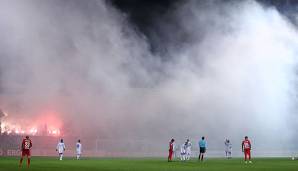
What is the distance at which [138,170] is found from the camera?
28266 mm

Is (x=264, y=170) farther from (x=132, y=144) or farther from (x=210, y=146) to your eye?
(x=210, y=146)

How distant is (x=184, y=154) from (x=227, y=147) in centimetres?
953

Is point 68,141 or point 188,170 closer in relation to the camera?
point 188,170

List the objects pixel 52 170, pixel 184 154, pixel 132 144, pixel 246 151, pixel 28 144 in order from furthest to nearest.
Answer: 1. pixel 132 144
2. pixel 184 154
3. pixel 246 151
4. pixel 28 144
5. pixel 52 170

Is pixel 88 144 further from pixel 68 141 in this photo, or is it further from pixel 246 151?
pixel 246 151

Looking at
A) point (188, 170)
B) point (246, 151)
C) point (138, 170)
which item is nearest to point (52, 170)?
point (138, 170)

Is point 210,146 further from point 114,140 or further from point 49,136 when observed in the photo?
point 49,136

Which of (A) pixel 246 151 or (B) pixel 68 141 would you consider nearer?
(A) pixel 246 151

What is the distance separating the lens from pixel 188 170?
2886 centimetres

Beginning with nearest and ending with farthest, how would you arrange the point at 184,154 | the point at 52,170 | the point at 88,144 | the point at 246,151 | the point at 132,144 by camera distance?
the point at 52,170 < the point at 246,151 < the point at 184,154 < the point at 132,144 < the point at 88,144

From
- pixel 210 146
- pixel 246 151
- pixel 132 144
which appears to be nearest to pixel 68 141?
pixel 132 144

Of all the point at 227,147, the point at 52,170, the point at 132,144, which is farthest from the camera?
the point at 132,144

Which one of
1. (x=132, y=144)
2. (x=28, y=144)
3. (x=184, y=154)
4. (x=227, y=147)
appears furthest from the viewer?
(x=132, y=144)

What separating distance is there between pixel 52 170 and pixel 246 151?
20.7 metres
